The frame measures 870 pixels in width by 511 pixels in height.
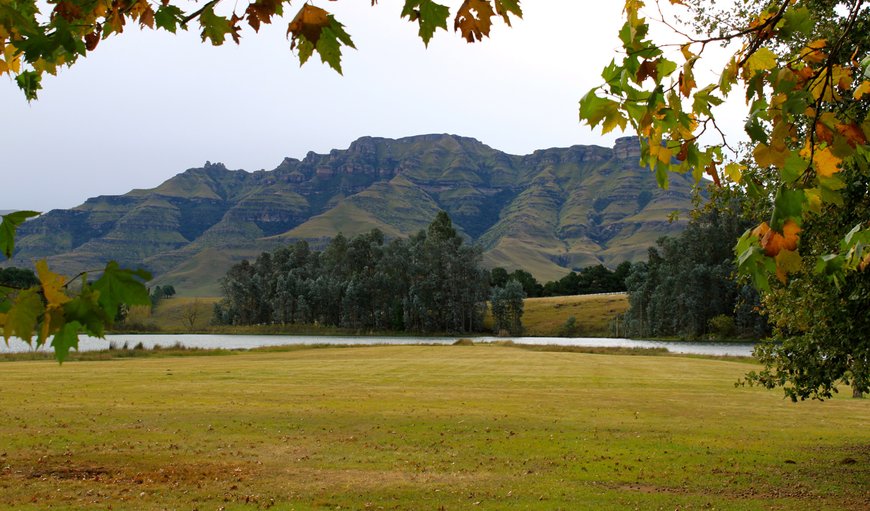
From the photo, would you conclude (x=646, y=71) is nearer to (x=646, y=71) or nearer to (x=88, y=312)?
(x=646, y=71)

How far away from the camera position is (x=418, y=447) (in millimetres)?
14820

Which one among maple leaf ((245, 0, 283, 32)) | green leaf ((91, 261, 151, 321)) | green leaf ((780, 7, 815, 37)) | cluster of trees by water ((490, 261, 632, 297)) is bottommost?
green leaf ((91, 261, 151, 321))

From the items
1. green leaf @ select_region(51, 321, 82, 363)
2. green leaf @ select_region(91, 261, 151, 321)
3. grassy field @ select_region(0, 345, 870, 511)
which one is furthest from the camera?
grassy field @ select_region(0, 345, 870, 511)

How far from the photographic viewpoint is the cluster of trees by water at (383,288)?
4660 inches

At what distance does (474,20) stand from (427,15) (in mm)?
228

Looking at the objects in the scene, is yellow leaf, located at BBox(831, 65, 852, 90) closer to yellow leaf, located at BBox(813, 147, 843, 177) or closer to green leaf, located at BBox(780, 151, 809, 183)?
yellow leaf, located at BBox(813, 147, 843, 177)

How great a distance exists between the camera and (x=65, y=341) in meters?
2.53

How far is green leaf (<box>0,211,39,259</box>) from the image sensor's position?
2.71m

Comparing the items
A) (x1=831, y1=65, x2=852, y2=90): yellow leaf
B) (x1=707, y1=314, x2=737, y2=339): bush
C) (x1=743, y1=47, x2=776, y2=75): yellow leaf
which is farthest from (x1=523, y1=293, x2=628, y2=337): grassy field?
(x1=743, y1=47, x2=776, y2=75): yellow leaf

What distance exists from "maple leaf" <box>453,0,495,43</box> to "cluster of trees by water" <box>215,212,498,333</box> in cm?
11147

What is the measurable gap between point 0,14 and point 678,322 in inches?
4208

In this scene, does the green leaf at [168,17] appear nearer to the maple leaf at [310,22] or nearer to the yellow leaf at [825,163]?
the maple leaf at [310,22]

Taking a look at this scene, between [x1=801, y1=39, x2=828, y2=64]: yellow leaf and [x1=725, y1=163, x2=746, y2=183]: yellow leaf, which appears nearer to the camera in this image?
[x1=801, y1=39, x2=828, y2=64]: yellow leaf

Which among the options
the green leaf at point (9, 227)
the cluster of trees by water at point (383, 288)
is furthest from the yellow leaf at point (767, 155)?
the cluster of trees by water at point (383, 288)
